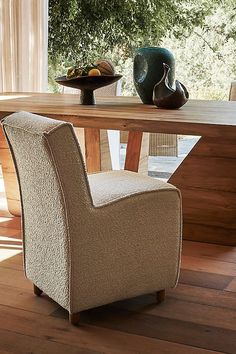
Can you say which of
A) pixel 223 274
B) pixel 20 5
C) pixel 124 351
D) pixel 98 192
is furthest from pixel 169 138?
pixel 124 351

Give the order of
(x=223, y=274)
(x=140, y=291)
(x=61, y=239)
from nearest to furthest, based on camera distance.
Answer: (x=61, y=239) → (x=140, y=291) → (x=223, y=274)

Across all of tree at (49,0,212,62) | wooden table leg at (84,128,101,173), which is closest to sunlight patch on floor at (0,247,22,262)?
wooden table leg at (84,128,101,173)

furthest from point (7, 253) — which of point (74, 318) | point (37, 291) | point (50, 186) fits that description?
point (50, 186)

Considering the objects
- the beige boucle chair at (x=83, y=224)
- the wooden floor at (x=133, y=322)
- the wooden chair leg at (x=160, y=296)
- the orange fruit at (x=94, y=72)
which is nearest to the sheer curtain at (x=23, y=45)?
the orange fruit at (x=94, y=72)

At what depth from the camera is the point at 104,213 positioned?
2.09 m

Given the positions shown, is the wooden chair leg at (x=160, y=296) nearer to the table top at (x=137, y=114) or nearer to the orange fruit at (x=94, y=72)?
the table top at (x=137, y=114)

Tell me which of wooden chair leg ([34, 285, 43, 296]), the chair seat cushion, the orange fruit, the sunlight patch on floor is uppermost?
the orange fruit

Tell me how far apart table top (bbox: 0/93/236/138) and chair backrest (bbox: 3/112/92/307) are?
50cm

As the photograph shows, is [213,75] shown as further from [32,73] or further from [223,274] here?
[223,274]

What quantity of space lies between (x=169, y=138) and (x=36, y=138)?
279 cm

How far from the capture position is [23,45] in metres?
4.94

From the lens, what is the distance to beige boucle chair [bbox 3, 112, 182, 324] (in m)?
2.01

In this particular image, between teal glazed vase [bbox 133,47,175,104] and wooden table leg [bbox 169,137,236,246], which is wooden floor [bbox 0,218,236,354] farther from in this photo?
teal glazed vase [bbox 133,47,175,104]

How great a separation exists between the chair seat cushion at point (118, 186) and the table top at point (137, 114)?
0.79 feet
